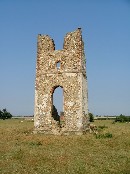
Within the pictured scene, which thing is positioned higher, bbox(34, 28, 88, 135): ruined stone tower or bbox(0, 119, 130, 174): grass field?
bbox(34, 28, 88, 135): ruined stone tower

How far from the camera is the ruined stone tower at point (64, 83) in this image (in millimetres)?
18547

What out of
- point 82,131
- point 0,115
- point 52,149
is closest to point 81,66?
point 82,131

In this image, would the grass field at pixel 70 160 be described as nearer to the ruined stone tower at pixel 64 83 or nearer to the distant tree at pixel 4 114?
the ruined stone tower at pixel 64 83

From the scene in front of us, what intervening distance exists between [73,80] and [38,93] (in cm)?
264

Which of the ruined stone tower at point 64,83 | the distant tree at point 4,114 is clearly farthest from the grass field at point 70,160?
the distant tree at point 4,114

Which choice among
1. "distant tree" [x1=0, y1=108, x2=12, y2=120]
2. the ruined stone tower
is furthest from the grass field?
"distant tree" [x1=0, y1=108, x2=12, y2=120]

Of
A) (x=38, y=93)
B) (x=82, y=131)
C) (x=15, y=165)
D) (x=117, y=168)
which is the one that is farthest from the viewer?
(x=38, y=93)

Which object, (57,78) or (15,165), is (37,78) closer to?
(57,78)

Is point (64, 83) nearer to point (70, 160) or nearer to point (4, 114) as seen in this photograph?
point (70, 160)

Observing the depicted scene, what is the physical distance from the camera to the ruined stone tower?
18547 mm

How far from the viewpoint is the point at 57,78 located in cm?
1927

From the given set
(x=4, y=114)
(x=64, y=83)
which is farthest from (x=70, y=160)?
(x=4, y=114)

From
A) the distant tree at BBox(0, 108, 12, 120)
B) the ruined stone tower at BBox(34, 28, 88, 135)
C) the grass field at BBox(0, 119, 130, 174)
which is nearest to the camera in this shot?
the grass field at BBox(0, 119, 130, 174)

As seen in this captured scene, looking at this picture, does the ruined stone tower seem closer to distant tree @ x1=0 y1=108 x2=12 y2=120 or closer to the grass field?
the grass field
